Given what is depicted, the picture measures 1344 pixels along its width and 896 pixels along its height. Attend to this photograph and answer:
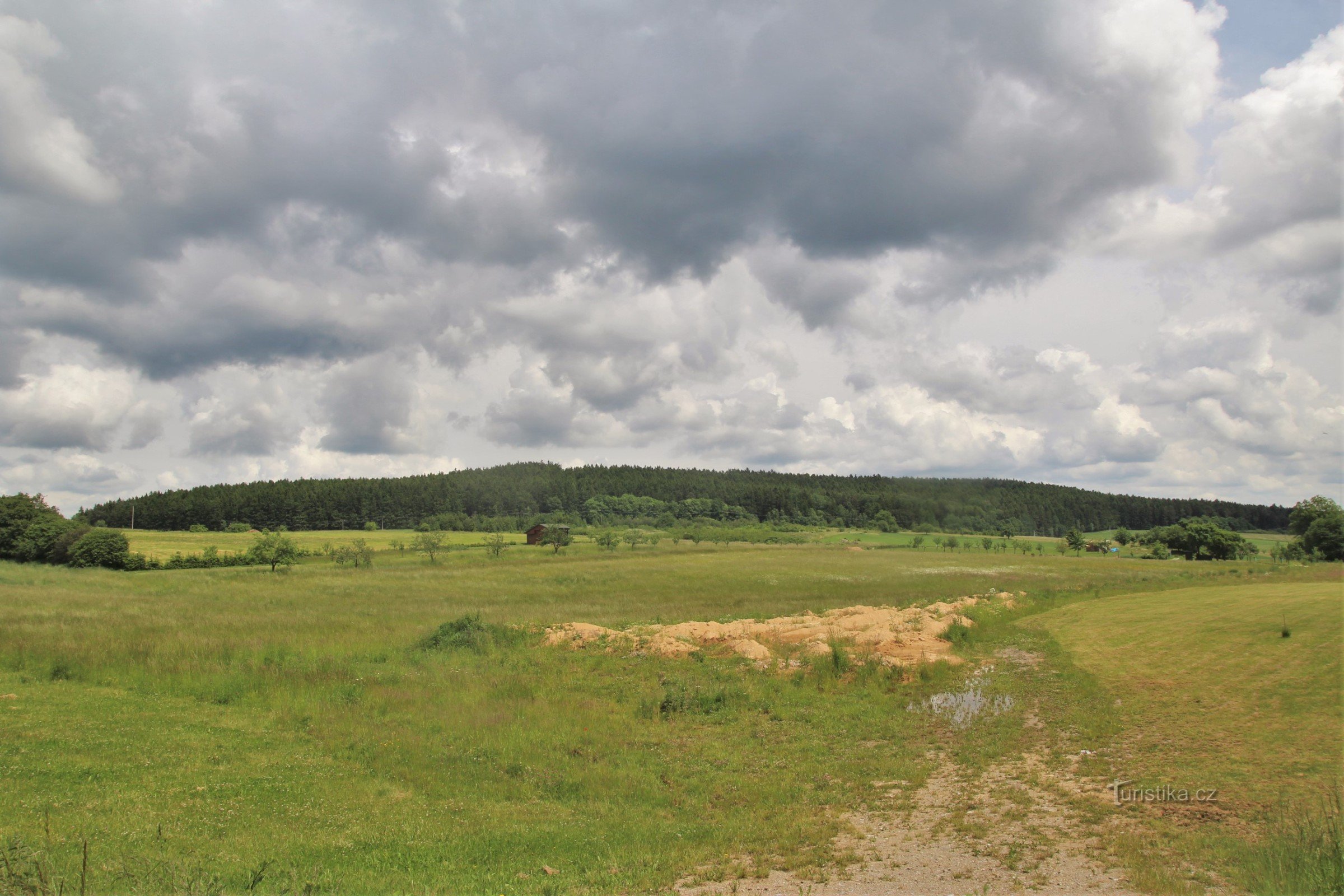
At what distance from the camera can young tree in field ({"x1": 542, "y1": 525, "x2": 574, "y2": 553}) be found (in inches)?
3933

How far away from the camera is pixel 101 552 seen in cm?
7056

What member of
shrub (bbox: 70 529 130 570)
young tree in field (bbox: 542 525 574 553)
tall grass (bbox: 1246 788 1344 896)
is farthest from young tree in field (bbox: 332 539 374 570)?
tall grass (bbox: 1246 788 1344 896)

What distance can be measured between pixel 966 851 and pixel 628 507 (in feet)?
600

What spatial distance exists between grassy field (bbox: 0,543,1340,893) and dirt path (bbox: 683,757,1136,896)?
67cm

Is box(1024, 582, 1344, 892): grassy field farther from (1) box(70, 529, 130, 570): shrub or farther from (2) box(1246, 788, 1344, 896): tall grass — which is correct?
(1) box(70, 529, 130, 570): shrub

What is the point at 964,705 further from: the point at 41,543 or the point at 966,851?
the point at 41,543

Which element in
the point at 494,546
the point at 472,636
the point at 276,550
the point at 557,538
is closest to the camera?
the point at 472,636

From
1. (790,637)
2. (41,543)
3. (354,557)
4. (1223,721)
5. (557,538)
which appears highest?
(1223,721)

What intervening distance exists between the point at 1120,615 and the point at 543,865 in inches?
1331

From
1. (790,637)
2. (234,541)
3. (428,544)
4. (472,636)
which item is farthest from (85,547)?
(790,637)

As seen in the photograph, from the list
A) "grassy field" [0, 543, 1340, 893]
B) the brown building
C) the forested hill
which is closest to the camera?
"grassy field" [0, 543, 1340, 893]

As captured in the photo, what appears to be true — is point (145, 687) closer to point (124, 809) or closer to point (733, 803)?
point (124, 809)

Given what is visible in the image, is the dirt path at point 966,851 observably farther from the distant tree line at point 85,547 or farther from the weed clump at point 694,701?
the distant tree line at point 85,547

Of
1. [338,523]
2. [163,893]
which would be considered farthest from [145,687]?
[338,523]
